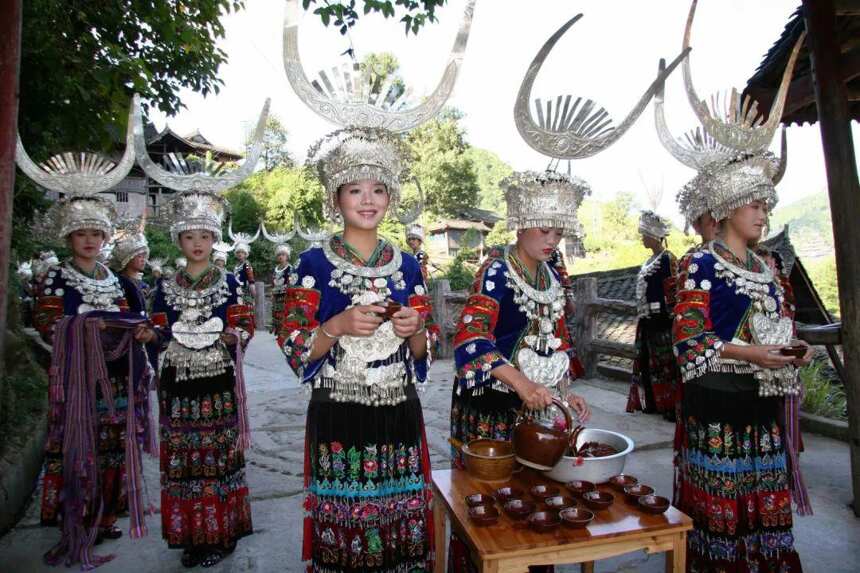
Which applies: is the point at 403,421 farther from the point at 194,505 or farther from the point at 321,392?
the point at 194,505

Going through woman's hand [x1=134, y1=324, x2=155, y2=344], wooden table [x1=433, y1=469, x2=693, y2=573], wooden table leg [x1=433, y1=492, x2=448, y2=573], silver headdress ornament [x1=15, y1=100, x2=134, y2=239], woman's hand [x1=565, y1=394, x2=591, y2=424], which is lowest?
wooden table leg [x1=433, y1=492, x2=448, y2=573]

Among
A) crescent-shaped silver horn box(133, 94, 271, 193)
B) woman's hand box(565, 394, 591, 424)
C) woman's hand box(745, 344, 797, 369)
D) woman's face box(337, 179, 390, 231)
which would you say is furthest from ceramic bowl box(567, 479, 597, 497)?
crescent-shaped silver horn box(133, 94, 271, 193)

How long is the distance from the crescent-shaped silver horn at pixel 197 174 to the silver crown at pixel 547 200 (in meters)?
1.43

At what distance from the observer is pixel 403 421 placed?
2.46m

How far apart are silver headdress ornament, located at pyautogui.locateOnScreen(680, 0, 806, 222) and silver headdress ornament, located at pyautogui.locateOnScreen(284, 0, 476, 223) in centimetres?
153

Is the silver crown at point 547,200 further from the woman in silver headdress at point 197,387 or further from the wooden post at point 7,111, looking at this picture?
the wooden post at point 7,111

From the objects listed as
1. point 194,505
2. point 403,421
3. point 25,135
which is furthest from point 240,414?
point 25,135

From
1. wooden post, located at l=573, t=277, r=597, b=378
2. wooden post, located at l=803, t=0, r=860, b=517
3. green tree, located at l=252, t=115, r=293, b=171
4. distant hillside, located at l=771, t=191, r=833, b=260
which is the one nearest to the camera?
wooden post, located at l=803, t=0, r=860, b=517

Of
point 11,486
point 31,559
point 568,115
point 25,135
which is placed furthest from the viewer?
point 25,135

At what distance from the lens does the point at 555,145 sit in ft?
9.18

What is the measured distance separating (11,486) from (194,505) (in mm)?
1787

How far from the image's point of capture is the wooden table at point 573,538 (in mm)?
1973

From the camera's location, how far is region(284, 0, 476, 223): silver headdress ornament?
2354 millimetres

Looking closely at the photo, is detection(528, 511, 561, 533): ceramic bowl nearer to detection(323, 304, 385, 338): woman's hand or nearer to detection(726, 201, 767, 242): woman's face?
detection(323, 304, 385, 338): woman's hand
